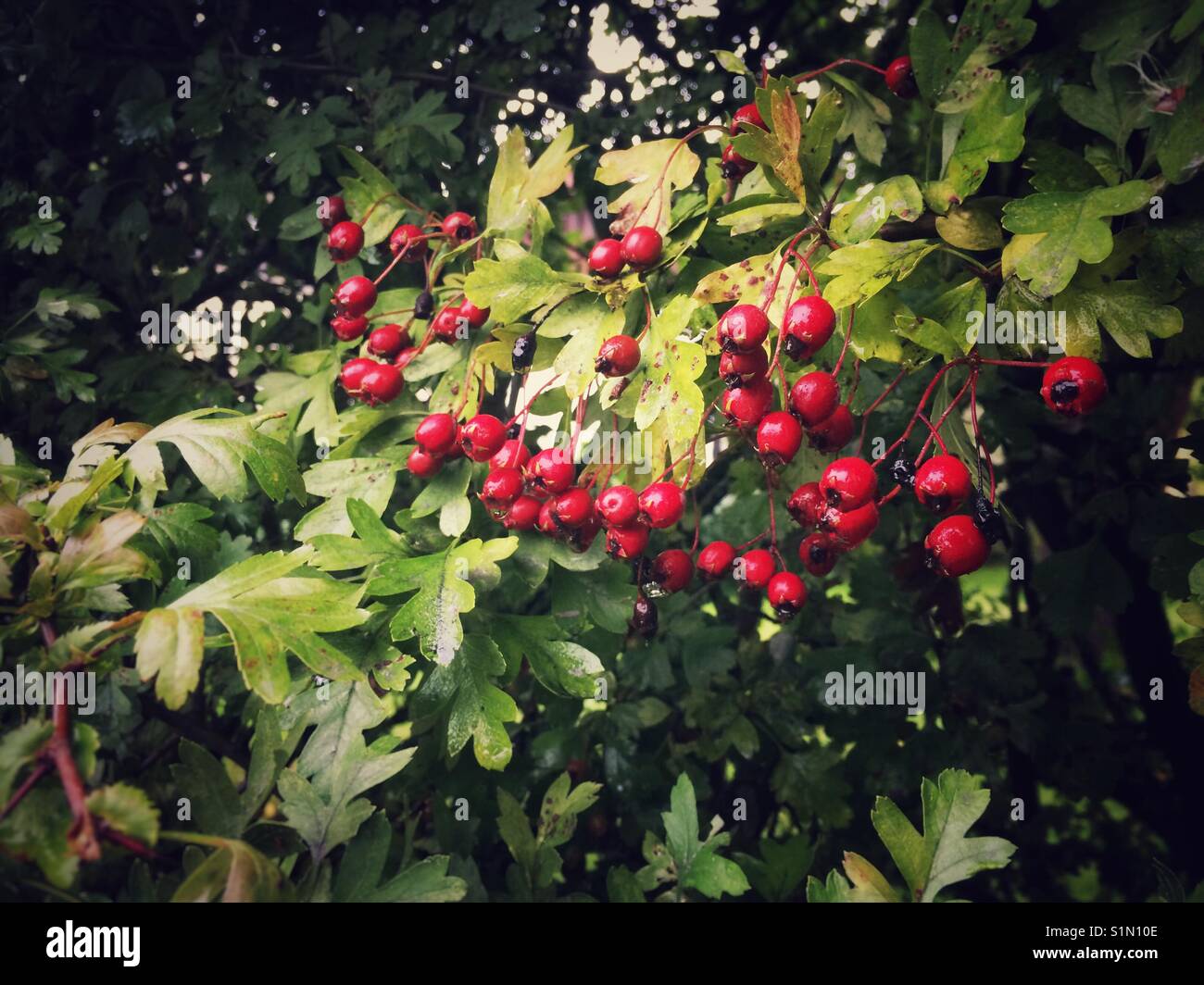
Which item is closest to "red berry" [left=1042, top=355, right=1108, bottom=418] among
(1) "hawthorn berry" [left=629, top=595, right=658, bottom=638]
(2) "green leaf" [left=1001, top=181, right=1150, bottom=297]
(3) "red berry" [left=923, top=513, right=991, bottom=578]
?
(2) "green leaf" [left=1001, top=181, right=1150, bottom=297]

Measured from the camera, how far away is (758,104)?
A: 1314 mm

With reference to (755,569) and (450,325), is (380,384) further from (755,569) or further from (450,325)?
(755,569)

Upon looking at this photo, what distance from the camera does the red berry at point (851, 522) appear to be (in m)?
1.35

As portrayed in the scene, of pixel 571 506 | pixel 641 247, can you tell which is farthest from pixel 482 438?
pixel 641 247

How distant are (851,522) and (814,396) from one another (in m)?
0.23

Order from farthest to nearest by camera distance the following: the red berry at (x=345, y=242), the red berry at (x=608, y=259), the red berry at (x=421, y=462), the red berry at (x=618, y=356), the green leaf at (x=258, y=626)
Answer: the red berry at (x=345, y=242)
the red berry at (x=421, y=462)
the red berry at (x=608, y=259)
the red berry at (x=618, y=356)
the green leaf at (x=258, y=626)

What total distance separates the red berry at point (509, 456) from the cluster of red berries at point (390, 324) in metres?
0.29

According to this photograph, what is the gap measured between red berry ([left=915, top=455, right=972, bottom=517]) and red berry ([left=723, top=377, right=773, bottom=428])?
27 centimetres

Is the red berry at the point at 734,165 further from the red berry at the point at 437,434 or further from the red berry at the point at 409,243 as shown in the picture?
the red berry at the point at 437,434

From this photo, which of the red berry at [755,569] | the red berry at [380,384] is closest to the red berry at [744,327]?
the red berry at [755,569]

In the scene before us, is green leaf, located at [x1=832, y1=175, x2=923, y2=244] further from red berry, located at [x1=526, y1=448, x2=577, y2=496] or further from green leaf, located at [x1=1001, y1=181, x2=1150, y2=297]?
red berry, located at [x1=526, y1=448, x2=577, y2=496]

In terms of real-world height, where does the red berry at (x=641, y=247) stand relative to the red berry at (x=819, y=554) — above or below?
above

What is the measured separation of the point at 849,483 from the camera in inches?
50.3

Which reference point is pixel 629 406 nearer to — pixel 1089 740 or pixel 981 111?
pixel 981 111
